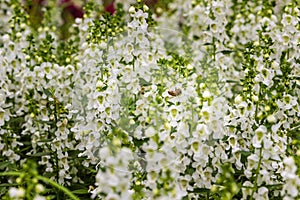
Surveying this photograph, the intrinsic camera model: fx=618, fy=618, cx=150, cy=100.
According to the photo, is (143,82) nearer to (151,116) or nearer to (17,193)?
(151,116)

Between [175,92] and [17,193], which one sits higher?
[175,92]

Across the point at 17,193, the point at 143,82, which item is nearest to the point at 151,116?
Answer: the point at 143,82

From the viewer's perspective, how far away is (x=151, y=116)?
234cm

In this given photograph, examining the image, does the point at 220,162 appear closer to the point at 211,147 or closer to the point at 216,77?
the point at 211,147

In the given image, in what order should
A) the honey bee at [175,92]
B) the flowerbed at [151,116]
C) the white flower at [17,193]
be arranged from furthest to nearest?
the honey bee at [175,92], the flowerbed at [151,116], the white flower at [17,193]

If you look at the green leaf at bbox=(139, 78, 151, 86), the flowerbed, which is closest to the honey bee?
the flowerbed

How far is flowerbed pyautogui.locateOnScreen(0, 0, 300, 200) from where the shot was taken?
2061 mm

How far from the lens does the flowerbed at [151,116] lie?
6.76 ft

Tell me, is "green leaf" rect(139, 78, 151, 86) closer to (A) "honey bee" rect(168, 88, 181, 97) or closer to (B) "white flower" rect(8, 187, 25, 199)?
(A) "honey bee" rect(168, 88, 181, 97)

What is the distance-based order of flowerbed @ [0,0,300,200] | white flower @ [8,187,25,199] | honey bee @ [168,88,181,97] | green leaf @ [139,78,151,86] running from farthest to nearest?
green leaf @ [139,78,151,86]
honey bee @ [168,88,181,97]
flowerbed @ [0,0,300,200]
white flower @ [8,187,25,199]

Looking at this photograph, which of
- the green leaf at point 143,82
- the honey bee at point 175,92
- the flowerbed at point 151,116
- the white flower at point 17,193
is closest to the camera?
the white flower at point 17,193

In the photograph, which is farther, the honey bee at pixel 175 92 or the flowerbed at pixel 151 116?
the honey bee at pixel 175 92

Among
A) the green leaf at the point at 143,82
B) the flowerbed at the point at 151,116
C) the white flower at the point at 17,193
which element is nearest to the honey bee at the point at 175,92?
the flowerbed at the point at 151,116

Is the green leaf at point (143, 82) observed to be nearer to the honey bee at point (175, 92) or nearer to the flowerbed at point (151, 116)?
the flowerbed at point (151, 116)
